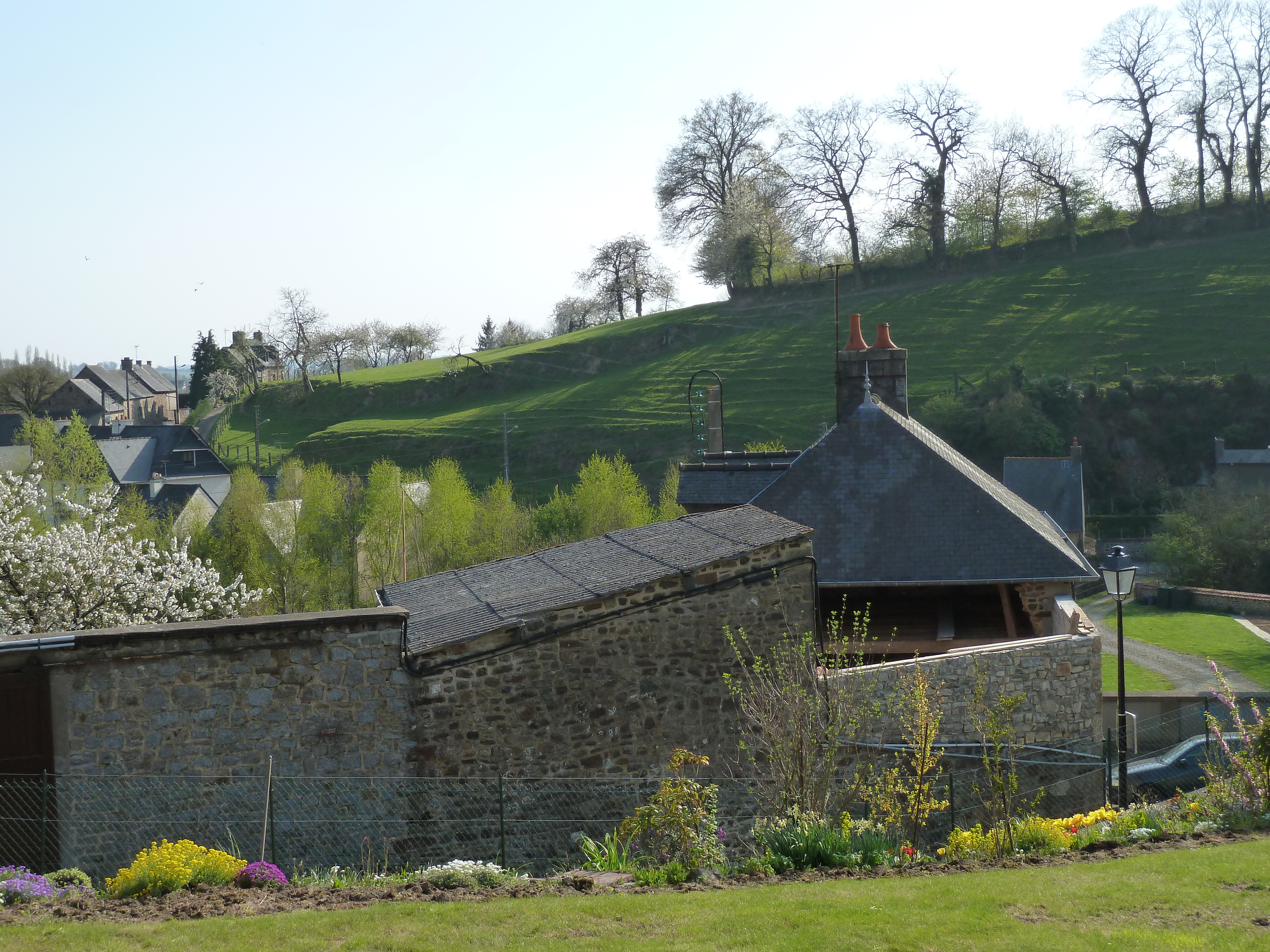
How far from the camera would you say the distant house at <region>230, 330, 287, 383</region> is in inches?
3184

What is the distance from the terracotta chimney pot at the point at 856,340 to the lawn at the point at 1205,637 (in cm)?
1096

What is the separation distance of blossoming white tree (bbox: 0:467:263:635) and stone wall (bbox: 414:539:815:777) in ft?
37.6

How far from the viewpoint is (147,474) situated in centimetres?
5075

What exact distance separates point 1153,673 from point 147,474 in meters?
44.5

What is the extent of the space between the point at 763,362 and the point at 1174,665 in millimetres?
40377

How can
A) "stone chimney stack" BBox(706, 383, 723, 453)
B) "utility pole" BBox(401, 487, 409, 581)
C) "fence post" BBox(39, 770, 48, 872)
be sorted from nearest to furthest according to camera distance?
1. "fence post" BBox(39, 770, 48, 872)
2. "stone chimney stack" BBox(706, 383, 723, 453)
3. "utility pole" BBox(401, 487, 409, 581)

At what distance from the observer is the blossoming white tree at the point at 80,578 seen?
65.4 feet

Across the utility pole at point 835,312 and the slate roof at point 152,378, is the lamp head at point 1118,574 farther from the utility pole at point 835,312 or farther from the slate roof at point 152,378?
the slate roof at point 152,378

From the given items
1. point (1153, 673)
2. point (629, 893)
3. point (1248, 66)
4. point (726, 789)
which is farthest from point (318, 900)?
point (1248, 66)

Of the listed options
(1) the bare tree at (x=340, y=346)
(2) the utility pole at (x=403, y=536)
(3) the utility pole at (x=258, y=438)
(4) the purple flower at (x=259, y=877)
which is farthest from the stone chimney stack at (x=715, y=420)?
(1) the bare tree at (x=340, y=346)

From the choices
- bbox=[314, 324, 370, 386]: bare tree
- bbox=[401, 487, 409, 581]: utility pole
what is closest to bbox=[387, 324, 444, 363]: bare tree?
bbox=[314, 324, 370, 386]: bare tree

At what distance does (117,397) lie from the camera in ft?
273

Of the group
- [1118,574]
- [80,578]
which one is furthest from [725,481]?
[80,578]

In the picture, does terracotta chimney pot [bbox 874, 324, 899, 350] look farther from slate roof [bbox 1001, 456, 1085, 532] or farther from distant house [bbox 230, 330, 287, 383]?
distant house [bbox 230, 330, 287, 383]
